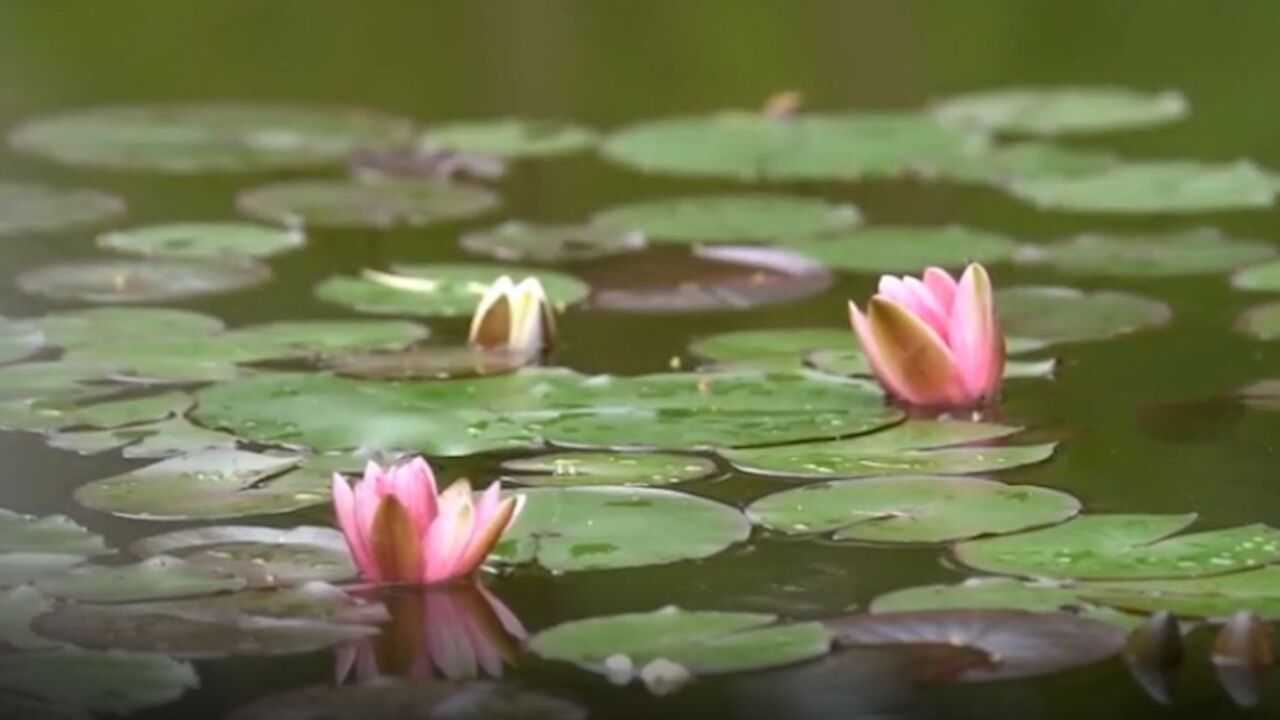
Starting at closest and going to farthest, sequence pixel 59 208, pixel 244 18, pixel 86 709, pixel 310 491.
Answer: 1. pixel 86 709
2. pixel 310 491
3. pixel 59 208
4. pixel 244 18

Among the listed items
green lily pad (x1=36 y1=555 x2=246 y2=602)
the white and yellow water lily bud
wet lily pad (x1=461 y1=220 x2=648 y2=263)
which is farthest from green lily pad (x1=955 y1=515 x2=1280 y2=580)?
wet lily pad (x1=461 y1=220 x2=648 y2=263)

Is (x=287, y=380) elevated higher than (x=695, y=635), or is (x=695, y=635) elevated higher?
(x=287, y=380)

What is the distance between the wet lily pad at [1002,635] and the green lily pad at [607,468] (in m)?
0.25

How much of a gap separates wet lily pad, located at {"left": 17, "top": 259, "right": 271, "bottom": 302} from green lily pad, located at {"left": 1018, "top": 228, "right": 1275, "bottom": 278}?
667 mm

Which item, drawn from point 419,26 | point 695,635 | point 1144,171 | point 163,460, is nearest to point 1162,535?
point 695,635

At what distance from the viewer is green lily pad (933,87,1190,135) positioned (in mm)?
2631

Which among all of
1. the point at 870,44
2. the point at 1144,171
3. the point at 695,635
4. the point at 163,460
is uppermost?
the point at 870,44

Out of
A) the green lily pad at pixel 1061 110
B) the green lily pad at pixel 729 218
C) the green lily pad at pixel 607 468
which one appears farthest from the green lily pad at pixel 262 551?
the green lily pad at pixel 1061 110

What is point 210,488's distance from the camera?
1.32 m

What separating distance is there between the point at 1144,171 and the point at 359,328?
3.10 feet

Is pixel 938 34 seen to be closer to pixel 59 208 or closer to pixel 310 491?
pixel 59 208

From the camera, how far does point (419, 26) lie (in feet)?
11.7

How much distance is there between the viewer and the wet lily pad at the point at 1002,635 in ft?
3.40

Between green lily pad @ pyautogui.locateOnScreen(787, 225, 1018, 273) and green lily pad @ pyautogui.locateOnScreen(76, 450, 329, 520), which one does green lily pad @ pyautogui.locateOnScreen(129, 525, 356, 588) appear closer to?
A: green lily pad @ pyautogui.locateOnScreen(76, 450, 329, 520)
